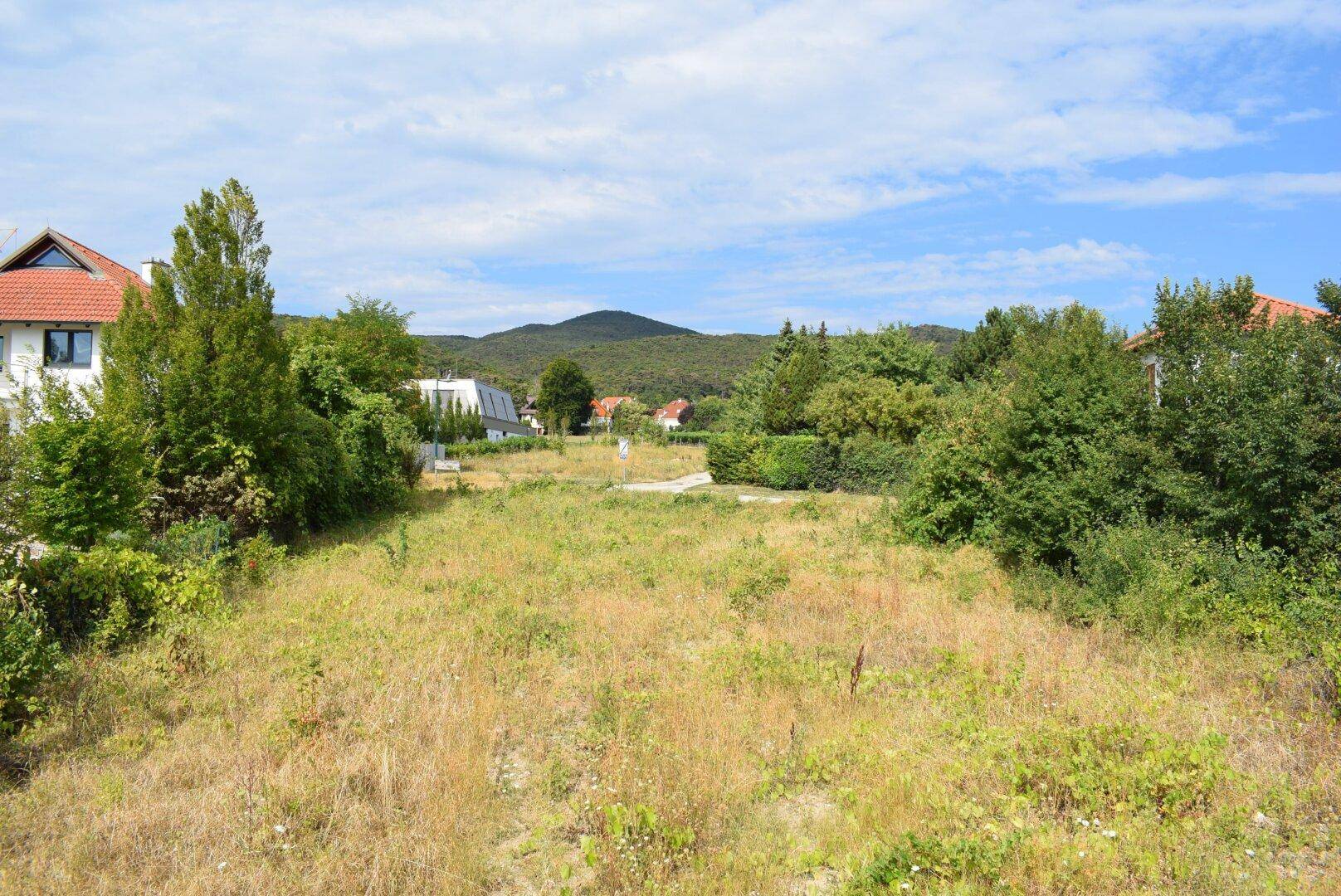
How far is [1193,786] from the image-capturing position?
5227 millimetres

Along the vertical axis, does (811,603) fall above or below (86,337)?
below

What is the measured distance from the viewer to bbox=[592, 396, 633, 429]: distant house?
8939 centimetres

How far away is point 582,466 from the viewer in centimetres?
4288

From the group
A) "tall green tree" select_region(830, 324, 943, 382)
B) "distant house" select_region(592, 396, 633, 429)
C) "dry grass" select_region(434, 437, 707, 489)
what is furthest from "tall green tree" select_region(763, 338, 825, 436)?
"distant house" select_region(592, 396, 633, 429)

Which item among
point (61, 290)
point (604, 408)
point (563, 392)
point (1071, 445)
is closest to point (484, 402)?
point (563, 392)

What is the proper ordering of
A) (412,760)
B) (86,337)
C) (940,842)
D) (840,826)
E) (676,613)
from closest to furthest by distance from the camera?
(940,842)
(840,826)
(412,760)
(676,613)
(86,337)

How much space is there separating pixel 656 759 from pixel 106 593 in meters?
6.80

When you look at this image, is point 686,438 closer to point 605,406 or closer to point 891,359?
point 891,359

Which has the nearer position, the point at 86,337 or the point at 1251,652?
the point at 1251,652

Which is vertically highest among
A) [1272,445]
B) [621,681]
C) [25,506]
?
[1272,445]

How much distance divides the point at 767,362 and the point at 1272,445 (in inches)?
1679

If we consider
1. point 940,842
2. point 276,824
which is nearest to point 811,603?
point 940,842

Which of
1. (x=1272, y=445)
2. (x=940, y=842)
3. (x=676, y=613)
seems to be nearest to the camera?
(x=940, y=842)

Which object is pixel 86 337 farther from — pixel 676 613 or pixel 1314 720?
pixel 1314 720
